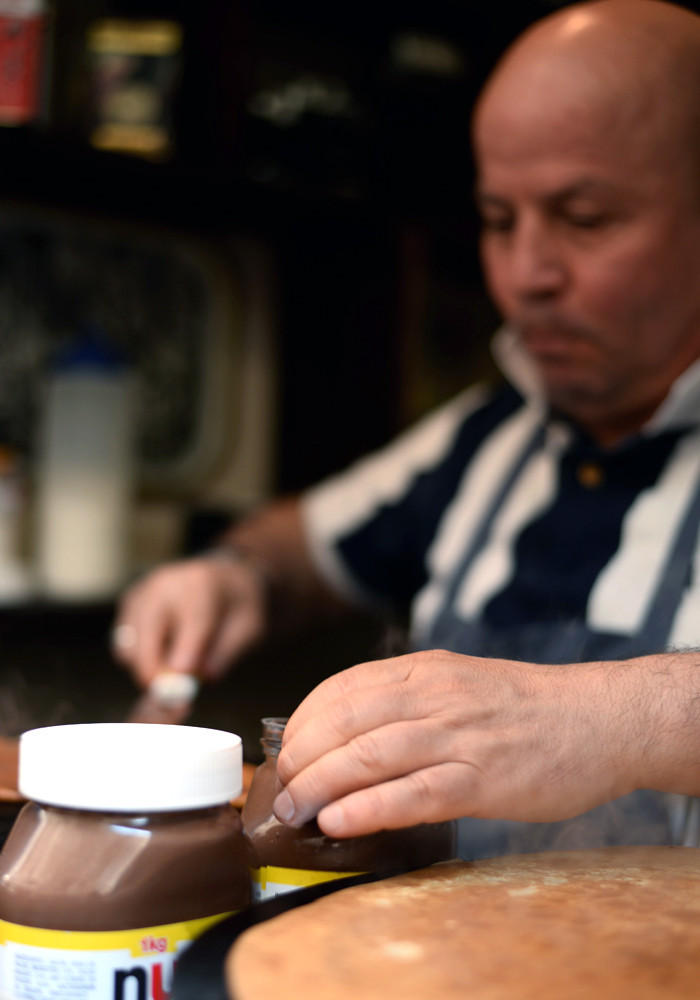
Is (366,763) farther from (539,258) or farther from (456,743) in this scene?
(539,258)

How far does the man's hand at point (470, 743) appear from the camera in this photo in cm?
55

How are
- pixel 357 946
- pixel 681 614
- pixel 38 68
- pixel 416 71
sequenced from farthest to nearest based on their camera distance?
pixel 416 71 < pixel 38 68 < pixel 681 614 < pixel 357 946

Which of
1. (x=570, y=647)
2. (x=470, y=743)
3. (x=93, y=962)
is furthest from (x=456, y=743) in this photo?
(x=570, y=647)

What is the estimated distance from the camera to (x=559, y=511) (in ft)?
4.45

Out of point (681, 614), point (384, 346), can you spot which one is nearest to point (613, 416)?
point (681, 614)

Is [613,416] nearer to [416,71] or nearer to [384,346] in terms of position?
[384,346]

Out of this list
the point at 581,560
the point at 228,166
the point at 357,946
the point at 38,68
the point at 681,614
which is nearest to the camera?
the point at 357,946

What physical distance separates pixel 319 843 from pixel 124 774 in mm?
126

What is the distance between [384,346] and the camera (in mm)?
2219

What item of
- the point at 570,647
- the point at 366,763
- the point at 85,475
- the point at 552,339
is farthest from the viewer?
the point at 85,475

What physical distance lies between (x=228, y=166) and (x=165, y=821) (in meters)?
1.70

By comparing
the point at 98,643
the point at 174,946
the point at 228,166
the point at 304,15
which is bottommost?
the point at 98,643

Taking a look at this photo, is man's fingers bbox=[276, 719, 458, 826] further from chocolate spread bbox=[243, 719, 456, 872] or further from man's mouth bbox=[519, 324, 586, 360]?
man's mouth bbox=[519, 324, 586, 360]

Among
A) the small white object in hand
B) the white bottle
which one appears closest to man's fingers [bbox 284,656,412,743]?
the small white object in hand
